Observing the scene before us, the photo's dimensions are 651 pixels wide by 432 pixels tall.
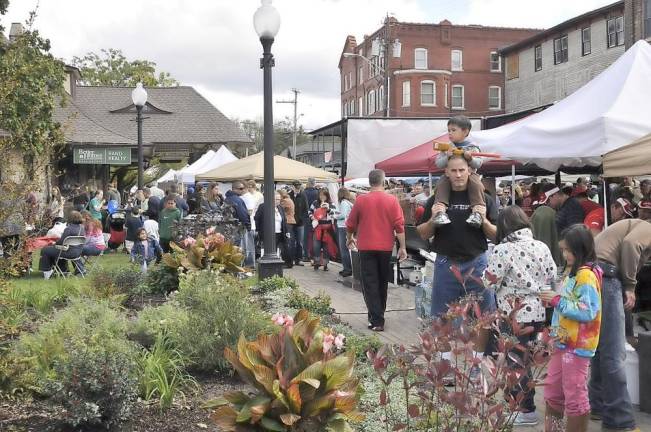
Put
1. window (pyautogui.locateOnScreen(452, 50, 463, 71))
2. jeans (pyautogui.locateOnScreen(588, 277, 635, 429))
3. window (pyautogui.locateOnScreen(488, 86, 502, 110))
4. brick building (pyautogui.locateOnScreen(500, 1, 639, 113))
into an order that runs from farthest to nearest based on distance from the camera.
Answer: window (pyautogui.locateOnScreen(452, 50, 463, 71)) → window (pyautogui.locateOnScreen(488, 86, 502, 110)) → brick building (pyautogui.locateOnScreen(500, 1, 639, 113)) → jeans (pyautogui.locateOnScreen(588, 277, 635, 429))

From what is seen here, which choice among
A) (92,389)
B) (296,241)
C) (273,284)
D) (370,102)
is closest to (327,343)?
(92,389)

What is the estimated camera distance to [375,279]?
26.9 feet

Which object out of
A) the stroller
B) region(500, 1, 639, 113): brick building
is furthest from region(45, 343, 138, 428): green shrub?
region(500, 1, 639, 113): brick building

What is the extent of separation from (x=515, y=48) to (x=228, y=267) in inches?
1779

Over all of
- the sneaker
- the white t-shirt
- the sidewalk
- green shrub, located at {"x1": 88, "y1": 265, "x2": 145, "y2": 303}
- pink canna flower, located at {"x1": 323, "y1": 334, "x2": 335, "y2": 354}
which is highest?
the white t-shirt

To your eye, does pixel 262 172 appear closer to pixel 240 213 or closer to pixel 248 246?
pixel 248 246

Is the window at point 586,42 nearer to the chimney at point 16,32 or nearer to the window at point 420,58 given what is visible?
the window at point 420,58

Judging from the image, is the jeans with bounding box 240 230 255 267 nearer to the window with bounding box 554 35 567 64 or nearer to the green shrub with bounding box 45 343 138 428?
the green shrub with bounding box 45 343 138 428

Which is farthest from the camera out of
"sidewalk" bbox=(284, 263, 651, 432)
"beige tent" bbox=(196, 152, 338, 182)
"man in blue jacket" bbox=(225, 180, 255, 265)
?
"beige tent" bbox=(196, 152, 338, 182)

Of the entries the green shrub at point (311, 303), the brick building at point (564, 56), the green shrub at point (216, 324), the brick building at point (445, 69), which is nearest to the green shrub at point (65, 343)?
the green shrub at point (216, 324)

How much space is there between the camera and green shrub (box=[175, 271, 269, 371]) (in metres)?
6.03

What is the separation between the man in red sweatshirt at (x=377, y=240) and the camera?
8180mm

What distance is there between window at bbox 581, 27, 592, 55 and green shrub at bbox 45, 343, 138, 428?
42.4 m

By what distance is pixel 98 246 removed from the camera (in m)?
14.0
